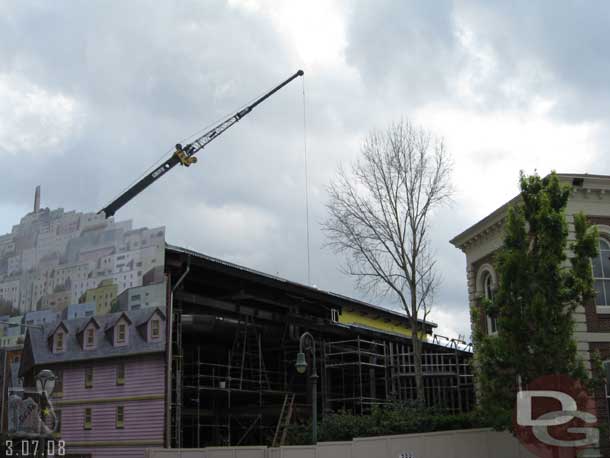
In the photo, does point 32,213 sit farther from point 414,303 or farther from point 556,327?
point 556,327

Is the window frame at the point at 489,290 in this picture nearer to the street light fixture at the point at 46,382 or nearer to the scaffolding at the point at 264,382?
the scaffolding at the point at 264,382

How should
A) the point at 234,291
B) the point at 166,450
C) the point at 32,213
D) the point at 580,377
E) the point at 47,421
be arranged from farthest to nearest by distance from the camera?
1. the point at 32,213
2. the point at 234,291
3. the point at 47,421
4. the point at 166,450
5. the point at 580,377

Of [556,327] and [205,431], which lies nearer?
[556,327]

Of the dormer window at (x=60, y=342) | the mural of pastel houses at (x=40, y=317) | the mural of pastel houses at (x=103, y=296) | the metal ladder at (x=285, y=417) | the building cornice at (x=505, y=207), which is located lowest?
the metal ladder at (x=285, y=417)

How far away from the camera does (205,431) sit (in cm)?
3684

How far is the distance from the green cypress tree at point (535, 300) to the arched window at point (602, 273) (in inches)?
147

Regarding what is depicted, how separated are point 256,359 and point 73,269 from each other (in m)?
10.3

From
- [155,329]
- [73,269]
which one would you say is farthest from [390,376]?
[73,269]

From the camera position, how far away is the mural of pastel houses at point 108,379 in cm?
3045

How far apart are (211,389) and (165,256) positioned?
19.7 feet

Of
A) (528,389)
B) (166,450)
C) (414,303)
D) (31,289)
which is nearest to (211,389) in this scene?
(166,450)

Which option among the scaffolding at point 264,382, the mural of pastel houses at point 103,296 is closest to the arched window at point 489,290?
the scaffolding at point 264,382

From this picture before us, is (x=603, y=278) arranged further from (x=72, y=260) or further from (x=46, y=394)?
(x=72, y=260)

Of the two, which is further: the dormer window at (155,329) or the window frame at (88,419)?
the window frame at (88,419)
